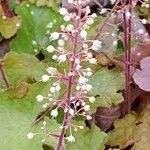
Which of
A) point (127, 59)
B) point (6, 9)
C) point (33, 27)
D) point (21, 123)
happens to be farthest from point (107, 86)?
point (6, 9)

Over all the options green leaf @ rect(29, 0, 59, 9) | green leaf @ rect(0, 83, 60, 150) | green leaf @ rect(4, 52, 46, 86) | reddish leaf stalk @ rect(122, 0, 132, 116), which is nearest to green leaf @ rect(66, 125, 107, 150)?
green leaf @ rect(0, 83, 60, 150)

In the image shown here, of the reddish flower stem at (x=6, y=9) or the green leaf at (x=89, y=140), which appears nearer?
the green leaf at (x=89, y=140)

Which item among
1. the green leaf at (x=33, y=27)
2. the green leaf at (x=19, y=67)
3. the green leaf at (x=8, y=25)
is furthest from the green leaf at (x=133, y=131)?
the green leaf at (x=8, y=25)

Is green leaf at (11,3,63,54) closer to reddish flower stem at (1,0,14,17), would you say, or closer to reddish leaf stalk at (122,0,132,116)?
reddish flower stem at (1,0,14,17)

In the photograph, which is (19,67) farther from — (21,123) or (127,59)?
(127,59)

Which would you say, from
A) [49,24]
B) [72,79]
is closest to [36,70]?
[49,24]

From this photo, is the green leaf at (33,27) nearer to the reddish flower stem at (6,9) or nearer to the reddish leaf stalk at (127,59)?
the reddish flower stem at (6,9)

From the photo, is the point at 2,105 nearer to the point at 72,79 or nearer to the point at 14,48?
the point at 14,48
